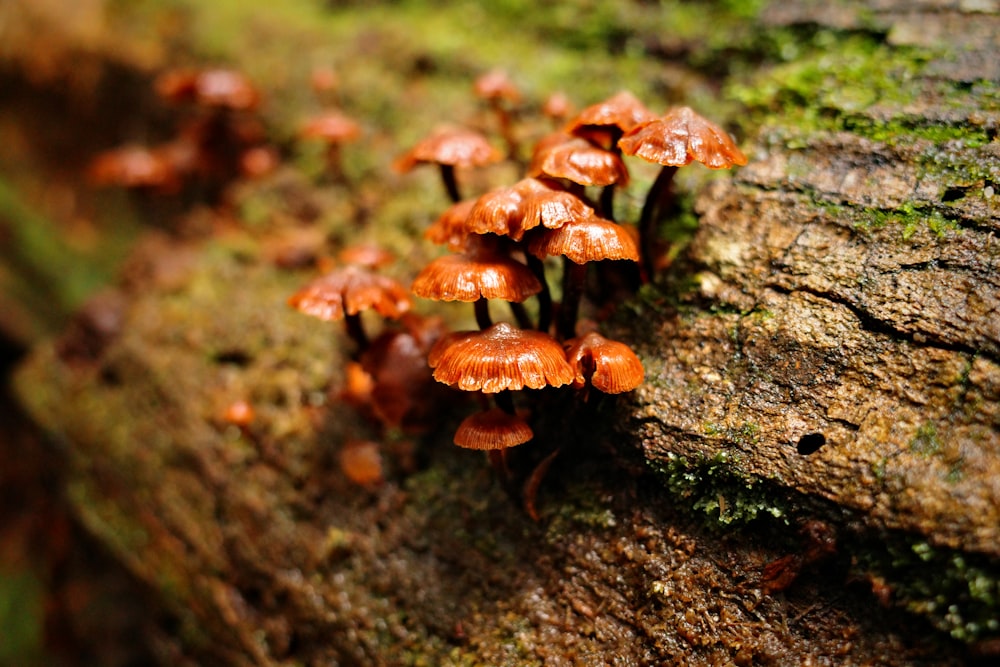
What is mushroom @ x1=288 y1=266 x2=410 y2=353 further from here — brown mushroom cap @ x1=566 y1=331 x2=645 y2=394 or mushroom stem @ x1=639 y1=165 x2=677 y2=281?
mushroom stem @ x1=639 y1=165 x2=677 y2=281

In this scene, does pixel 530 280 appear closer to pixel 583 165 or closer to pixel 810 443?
pixel 583 165

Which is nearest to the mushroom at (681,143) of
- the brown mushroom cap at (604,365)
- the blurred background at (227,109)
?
the brown mushroom cap at (604,365)

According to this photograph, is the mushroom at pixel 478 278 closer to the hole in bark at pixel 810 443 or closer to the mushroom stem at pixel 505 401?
the mushroom stem at pixel 505 401

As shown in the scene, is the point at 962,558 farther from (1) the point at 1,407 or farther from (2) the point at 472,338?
(1) the point at 1,407

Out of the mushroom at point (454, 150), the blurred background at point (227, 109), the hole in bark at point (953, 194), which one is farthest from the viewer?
the blurred background at point (227, 109)

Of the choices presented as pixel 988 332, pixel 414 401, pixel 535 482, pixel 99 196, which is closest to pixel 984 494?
pixel 988 332

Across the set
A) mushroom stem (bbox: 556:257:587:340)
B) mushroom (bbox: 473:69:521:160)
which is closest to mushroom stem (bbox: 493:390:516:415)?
mushroom stem (bbox: 556:257:587:340)
